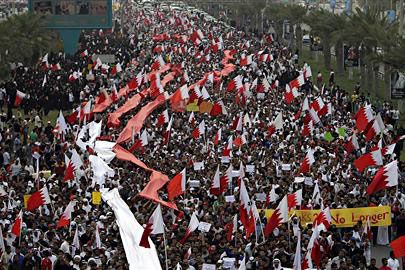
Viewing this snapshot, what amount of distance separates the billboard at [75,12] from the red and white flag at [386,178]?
4158cm

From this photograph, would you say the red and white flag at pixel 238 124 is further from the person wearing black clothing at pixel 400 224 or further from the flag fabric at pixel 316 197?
the person wearing black clothing at pixel 400 224

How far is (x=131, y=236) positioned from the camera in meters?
21.1

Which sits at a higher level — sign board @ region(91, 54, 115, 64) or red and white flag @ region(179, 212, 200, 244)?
red and white flag @ region(179, 212, 200, 244)

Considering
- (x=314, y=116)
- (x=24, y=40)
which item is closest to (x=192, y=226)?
(x=314, y=116)

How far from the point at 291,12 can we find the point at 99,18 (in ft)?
43.8

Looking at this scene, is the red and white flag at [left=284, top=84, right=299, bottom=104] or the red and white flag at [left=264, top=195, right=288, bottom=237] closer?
the red and white flag at [left=264, top=195, right=288, bottom=237]

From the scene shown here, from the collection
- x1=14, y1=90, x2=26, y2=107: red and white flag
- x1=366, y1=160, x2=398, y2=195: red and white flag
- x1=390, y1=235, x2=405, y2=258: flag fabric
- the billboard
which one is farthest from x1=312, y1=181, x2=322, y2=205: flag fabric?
the billboard

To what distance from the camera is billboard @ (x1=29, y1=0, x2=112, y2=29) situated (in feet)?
204

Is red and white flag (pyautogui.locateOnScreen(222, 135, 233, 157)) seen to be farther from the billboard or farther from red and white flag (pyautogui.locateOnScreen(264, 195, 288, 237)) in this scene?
the billboard

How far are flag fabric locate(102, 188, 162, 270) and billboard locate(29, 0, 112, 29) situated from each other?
127 ft

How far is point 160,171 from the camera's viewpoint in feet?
89.6

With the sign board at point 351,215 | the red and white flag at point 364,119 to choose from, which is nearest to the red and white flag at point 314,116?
the red and white flag at point 364,119

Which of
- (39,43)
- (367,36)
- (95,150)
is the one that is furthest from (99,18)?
(95,150)

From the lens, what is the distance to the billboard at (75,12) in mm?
62188
